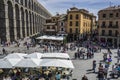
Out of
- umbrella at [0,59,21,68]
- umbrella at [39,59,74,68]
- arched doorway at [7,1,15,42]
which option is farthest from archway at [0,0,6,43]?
umbrella at [39,59,74,68]

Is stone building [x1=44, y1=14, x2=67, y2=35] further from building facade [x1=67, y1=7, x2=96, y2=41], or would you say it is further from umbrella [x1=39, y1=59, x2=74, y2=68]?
umbrella [x1=39, y1=59, x2=74, y2=68]

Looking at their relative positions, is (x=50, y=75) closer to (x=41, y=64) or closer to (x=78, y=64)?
(x=41, y=64)

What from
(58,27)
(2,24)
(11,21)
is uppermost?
(11,21)

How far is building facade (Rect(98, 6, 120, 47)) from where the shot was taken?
4669 centimetres

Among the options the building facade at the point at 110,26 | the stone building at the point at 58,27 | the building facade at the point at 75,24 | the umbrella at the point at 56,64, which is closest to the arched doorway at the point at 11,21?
the building facade at the point at 75,24

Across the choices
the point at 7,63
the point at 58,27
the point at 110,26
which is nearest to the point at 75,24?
the point at 58,27

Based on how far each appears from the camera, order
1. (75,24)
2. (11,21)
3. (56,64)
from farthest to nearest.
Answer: (75,24) → (11,21) → (56,64)

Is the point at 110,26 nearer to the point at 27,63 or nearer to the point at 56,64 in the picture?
the point at 56,64

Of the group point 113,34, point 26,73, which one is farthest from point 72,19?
point 26,73

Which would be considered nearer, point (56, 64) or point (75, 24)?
point (56, 64)

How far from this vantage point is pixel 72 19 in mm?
54875

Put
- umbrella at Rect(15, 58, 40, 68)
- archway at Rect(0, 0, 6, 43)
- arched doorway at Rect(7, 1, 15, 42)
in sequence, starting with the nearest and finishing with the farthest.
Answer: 1. umbrella at Rect(15, 58, 40, 68)
2. archway at Rect(0, 0, 6, 43)
3. arched doorway at Rect(7, 1, 15, 42)

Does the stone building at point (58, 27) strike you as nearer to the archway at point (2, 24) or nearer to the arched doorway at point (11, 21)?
the arched doorway at point (11, 21)

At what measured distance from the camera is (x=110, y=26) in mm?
47812
